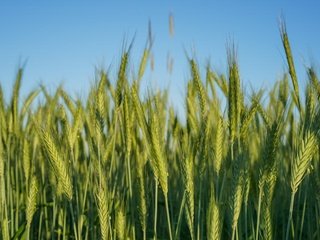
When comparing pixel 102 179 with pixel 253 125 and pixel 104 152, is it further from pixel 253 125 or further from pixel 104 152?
pixel 253 125

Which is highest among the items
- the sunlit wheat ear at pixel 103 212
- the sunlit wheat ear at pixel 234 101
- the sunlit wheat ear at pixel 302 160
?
the sunlit wheat ear at pixel 234 101

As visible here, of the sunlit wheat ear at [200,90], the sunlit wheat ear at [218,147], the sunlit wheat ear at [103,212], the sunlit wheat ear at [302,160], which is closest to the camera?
the sunlit wheat ear at [302,160]

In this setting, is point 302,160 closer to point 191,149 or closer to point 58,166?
point 191,149

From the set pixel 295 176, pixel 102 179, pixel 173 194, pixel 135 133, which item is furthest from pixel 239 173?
pixel 173 194

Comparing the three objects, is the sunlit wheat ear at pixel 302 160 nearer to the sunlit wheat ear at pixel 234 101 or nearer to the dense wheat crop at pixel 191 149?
the dense wheat crop at pixel 191 149

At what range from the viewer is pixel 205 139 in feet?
6.39

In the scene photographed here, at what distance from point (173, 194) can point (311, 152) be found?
1732mm

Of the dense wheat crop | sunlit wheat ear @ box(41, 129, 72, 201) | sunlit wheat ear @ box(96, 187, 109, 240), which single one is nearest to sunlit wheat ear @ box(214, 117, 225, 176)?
the dense wheat crop

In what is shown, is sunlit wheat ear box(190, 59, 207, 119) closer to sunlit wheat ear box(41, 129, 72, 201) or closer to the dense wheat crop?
the dense wheat crop

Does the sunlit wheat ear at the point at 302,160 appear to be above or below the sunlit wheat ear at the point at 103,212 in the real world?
above

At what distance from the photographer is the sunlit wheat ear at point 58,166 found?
180 cm

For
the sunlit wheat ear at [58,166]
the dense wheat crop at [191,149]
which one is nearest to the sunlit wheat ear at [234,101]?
the dense wheat crop at [191,149]

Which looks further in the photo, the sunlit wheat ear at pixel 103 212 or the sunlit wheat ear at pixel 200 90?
the sunlit wheat ear at pixel 200 90

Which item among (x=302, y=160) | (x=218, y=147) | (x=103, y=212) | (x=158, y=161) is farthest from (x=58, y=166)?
(x=302, y=160)
